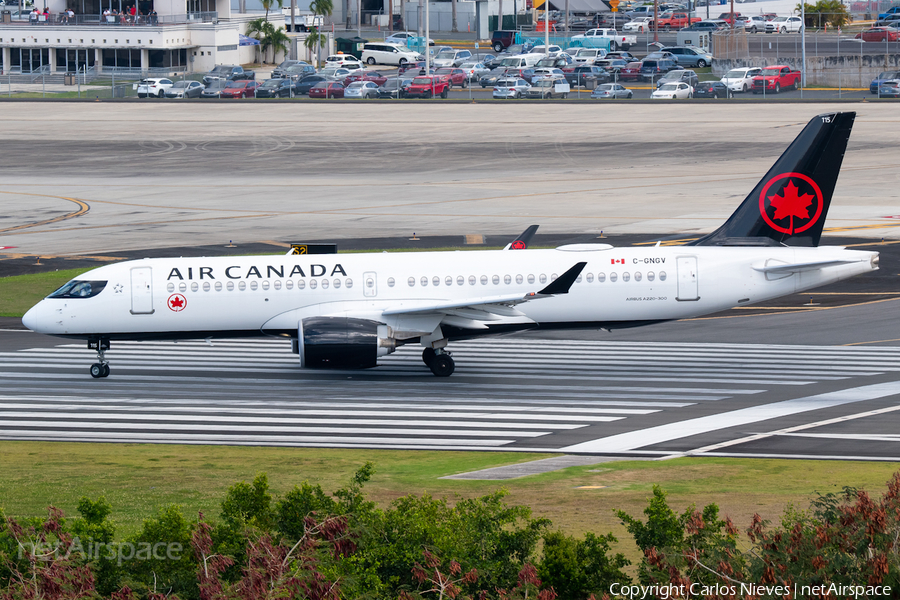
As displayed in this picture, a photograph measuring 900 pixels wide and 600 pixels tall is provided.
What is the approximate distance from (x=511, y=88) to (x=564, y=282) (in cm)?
8358

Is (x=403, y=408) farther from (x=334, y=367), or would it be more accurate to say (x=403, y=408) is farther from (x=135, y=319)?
(x=135, y=319)

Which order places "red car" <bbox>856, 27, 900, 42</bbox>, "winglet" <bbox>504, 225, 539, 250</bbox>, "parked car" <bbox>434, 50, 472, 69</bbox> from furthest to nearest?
1. "parked car" <bbox>434, 50, 472, 69</bbox>
2. "red car" <bbox>856, 27, 900, 42</bbox>
3. "winglet" <bbox>504, 225, 539, 250</bbox>

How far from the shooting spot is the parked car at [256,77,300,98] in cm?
12050

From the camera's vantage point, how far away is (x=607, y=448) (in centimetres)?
2867

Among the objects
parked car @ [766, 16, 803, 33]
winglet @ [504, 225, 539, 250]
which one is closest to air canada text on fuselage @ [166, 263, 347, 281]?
winglet @ [504, 225, 539, 250]

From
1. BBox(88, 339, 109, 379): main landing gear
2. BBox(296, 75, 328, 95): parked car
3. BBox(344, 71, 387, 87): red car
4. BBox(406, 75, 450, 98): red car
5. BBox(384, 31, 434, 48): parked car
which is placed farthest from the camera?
BBox(384, 31, 434, 48): parked car

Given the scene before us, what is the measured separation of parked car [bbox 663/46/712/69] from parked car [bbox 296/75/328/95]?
42441 millimetres

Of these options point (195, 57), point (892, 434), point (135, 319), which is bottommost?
point (892, 434)

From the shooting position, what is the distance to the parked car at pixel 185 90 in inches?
4868

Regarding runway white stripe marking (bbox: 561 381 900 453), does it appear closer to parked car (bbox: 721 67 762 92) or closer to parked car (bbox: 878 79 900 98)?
parked car (bbox: 878 79 900 98)

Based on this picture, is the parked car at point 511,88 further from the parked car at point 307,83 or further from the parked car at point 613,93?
the parked car at point 307,83

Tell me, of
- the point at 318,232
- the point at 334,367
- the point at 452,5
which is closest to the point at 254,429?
the point at 334,367

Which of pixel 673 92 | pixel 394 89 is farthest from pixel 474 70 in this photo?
pixel 673 92

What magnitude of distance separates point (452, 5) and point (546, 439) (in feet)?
565
